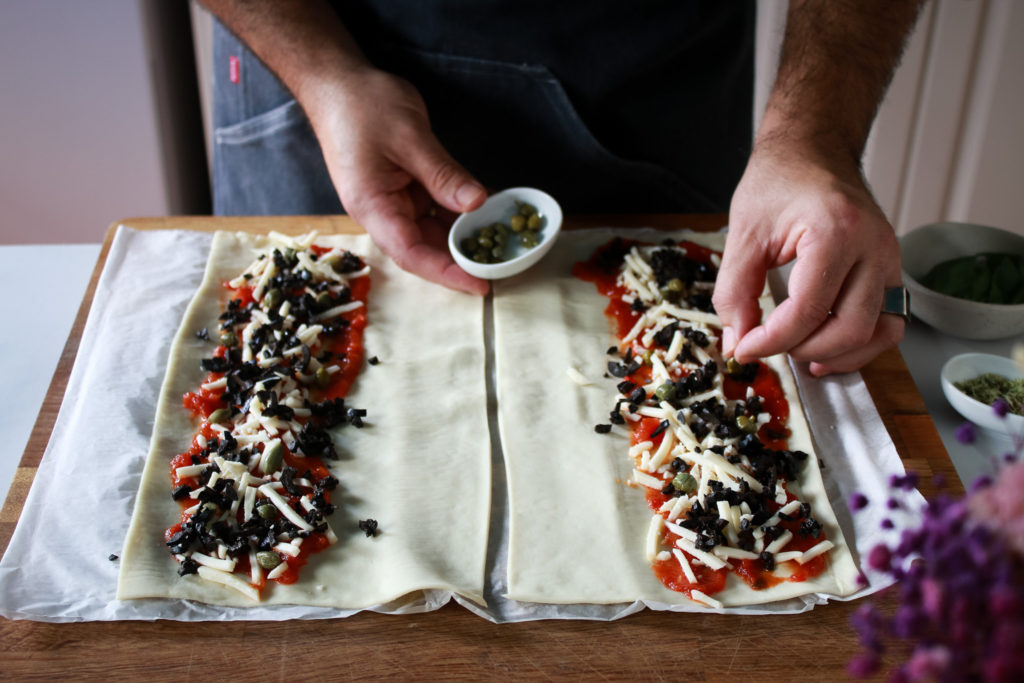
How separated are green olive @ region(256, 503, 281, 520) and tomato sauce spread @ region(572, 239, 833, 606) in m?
0.72

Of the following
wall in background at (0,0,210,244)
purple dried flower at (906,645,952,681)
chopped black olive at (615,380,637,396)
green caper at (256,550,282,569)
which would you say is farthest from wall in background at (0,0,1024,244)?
purple dried flower at (906,645,952,681)

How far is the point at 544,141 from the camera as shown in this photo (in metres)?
2.54

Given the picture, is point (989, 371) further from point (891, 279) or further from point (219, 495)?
point (219, 495)

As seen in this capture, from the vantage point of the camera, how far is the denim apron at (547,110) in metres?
2.40

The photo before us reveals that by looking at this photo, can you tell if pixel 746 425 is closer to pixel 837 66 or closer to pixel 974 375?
pixel 974 375

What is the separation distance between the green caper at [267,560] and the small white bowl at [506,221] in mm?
937

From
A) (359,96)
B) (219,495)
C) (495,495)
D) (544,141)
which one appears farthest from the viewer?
(544,141)

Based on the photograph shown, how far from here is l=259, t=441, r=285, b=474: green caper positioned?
5.63 feet

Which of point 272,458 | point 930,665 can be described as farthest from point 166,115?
point 930,665

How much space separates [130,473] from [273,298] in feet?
1.94

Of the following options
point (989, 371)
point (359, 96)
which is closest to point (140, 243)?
point (359, 96)

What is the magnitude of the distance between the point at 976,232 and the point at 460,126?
4.94 ft

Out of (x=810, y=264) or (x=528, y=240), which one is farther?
(x=528, y=240)

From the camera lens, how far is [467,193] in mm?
2248
